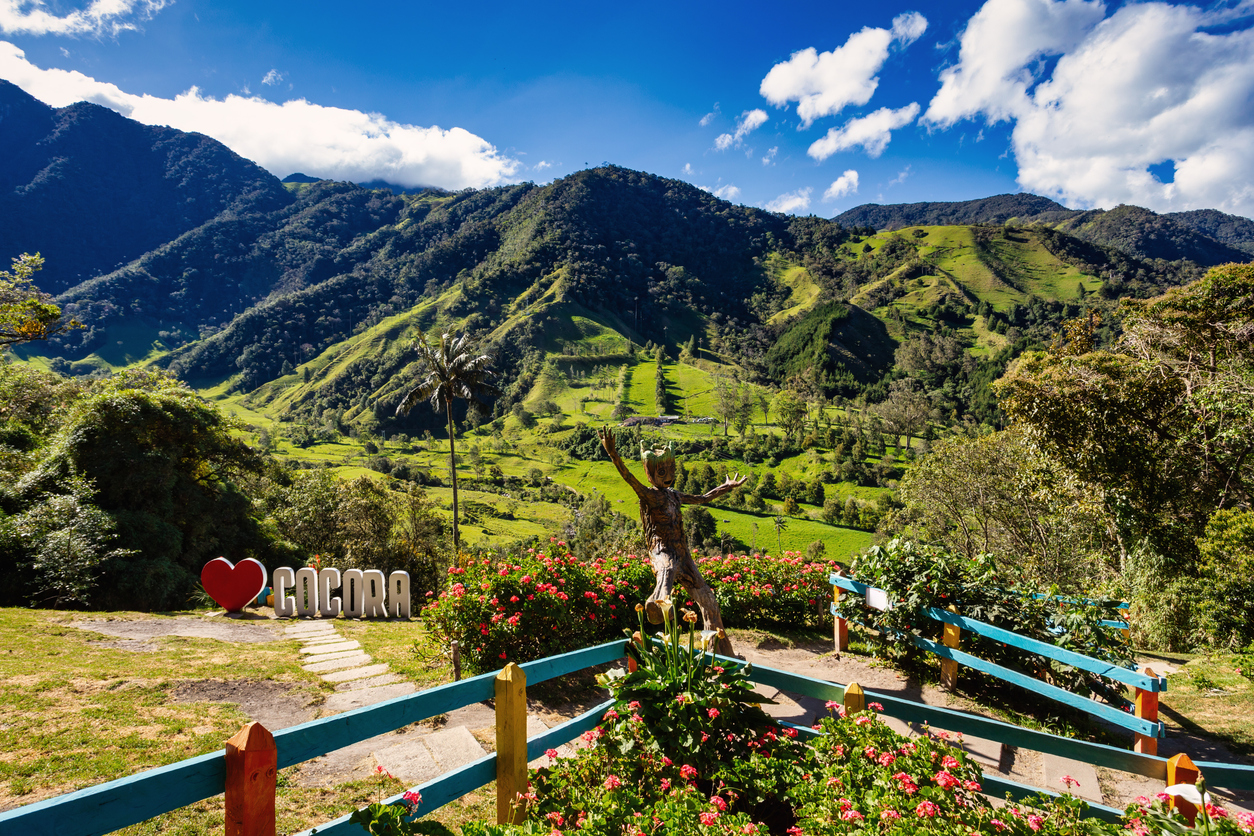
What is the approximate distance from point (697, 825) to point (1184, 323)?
1651 cm

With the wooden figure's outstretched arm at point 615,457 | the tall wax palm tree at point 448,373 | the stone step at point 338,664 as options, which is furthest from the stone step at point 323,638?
the tall wax palm tree at point 448,373

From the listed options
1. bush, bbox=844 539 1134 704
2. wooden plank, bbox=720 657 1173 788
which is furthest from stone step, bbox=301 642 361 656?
wooden plank, bbox=720 657 1173 788

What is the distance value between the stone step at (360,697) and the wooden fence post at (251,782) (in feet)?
14.9

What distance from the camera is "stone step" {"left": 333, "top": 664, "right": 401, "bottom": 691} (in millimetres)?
6680

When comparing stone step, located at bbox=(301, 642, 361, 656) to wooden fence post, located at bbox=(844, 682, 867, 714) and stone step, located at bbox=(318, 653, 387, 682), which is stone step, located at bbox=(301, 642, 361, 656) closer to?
stone step, located at bbox=(318, 653, 387, 682)

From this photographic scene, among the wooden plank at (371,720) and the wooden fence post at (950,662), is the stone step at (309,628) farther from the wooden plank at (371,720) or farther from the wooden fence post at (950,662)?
the wooden fence post at (950,662)

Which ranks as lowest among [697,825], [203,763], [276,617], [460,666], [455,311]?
[276,617]

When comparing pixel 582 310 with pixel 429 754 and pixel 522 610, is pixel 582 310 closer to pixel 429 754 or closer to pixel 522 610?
pixel 522 610

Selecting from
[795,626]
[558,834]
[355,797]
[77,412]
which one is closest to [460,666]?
[355,797]

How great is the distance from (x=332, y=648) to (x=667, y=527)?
6599 millimetres

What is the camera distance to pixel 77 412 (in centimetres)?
1548

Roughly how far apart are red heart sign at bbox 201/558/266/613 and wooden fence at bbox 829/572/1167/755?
12.2m

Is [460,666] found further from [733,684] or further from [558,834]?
[558,834]

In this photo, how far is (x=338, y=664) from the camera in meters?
7.81
